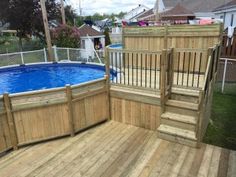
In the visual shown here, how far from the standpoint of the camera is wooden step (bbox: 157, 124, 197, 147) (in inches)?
155

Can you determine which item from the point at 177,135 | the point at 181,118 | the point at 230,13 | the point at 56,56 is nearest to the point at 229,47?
the point at 181,118

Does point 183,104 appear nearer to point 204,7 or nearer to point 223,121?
point 223,121

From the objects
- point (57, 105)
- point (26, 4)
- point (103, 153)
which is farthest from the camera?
point (26, 4)

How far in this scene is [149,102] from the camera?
4547 millimetres

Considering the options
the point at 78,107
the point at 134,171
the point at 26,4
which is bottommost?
the point at 134,171

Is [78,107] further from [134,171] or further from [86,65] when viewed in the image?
[86,65]

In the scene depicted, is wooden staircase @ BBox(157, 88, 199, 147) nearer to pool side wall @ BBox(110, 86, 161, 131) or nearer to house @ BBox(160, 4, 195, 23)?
pool side wall @ BBox(110, 86, 161, 131)

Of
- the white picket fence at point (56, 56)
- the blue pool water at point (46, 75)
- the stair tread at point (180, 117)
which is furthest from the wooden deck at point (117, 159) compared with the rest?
the white picket fence at point (56, 56)

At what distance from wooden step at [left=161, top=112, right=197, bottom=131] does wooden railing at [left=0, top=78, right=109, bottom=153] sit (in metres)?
1.56

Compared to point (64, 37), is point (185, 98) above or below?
below

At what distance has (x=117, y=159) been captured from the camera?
12.1 ft

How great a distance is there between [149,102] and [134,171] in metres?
1.59

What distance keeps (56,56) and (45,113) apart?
7796 mm

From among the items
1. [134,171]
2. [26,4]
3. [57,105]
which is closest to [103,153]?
[134,171]
